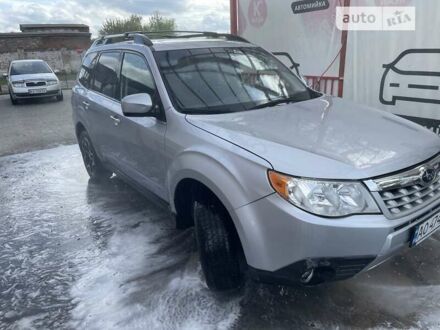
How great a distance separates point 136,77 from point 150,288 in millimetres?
1778

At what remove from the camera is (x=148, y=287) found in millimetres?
2971

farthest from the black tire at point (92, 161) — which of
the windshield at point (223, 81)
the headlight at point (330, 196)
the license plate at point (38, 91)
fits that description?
the license plate at point (38, 91)

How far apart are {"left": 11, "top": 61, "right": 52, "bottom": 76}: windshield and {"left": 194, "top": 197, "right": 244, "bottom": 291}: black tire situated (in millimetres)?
13700

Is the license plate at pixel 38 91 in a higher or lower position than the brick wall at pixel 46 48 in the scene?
lower

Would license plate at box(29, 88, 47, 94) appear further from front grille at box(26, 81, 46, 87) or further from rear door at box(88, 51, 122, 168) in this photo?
rear door at box(88, 51, 122, 168)

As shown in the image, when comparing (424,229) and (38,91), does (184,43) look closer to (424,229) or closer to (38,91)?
(424,229)

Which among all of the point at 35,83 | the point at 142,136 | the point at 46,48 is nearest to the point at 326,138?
the point at 142,136

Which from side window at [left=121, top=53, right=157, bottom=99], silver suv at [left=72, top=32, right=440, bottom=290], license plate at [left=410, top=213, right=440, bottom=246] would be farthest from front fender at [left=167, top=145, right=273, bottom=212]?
license plate at [left=410, top=213, right=440, bottom=246]

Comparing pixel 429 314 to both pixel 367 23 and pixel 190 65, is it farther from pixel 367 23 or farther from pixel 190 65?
pixel 367 23

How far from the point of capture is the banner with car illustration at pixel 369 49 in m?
4.72

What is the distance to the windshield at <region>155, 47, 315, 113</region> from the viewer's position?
305 centimetres

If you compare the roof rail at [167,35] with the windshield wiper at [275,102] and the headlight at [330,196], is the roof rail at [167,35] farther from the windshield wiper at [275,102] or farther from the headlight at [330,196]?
the headlight at [330,196]

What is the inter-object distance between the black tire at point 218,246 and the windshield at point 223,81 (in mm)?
786

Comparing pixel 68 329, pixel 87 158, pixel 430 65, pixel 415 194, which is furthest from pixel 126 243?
pixel 430 65
